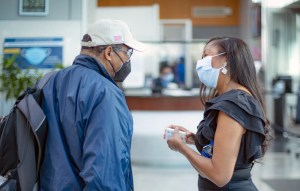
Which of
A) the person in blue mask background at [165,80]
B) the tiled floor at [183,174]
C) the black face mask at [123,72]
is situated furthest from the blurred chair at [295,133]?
the black face mask at [123,72]

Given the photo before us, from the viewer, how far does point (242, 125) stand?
1425mm

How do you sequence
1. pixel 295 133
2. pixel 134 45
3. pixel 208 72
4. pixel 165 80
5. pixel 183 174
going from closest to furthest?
pixel 134 45 < pixel 208 72 < pixel 183 174 < pixel 295 133 < pixel 165 80

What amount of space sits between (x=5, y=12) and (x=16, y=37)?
0.18 meters

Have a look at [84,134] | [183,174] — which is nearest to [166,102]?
[183,174]

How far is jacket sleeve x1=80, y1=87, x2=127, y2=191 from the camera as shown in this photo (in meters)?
1.21

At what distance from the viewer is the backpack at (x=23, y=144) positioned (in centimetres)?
125

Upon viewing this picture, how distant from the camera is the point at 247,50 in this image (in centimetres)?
159

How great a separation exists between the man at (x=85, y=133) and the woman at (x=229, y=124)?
332 millimetres

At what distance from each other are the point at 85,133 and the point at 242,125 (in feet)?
1.90

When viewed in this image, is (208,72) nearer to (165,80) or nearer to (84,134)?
(84,134)

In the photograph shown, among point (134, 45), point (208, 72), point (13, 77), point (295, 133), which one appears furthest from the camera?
point (295, 133)

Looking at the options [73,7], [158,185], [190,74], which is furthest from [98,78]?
[190,74]

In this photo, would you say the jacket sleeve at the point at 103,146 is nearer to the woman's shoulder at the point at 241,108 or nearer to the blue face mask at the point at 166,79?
the woman's shoulder at the point at 241,108

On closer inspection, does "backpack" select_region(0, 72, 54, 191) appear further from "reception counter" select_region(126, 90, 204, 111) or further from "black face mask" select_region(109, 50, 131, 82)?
"reception counter" select_region(126, 90, 204, 111)
